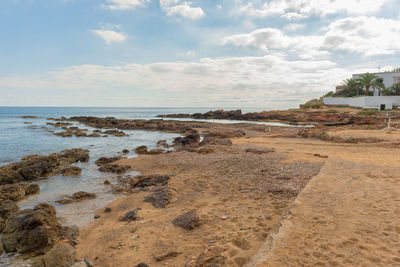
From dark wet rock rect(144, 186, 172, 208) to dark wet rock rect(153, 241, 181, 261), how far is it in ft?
7.43

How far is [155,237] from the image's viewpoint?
18.9 feet

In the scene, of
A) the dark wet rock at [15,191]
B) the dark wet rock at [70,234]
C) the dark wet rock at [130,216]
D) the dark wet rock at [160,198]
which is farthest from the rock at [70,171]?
the dark wet rock at [130,216]

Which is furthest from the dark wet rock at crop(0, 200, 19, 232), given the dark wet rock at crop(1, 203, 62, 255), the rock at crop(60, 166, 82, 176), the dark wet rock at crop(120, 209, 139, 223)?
the rock at crop(60, 166, 82, 176)

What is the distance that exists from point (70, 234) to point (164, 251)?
2.92 meters

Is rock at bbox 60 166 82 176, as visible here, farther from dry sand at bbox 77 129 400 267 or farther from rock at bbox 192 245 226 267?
rock at bbox 192 245 226 267

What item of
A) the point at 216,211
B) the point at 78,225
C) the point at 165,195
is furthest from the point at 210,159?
the point at 78,225

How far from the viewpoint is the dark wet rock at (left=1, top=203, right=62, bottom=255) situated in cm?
577

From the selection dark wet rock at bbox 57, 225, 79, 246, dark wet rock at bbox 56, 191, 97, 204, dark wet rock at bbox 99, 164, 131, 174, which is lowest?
dark wet rock at bbox 56, 191, 97, 204

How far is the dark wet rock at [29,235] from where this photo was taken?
18.9 ft

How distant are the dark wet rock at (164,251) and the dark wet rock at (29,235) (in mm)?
2840

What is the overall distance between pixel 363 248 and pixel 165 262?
12.0 feet

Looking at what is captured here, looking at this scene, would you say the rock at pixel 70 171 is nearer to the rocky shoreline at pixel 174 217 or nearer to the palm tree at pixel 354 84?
the rocky shoreline at pixel 174 217

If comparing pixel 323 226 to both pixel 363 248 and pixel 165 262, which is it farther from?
pixel 165 262

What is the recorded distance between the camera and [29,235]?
5848mm
